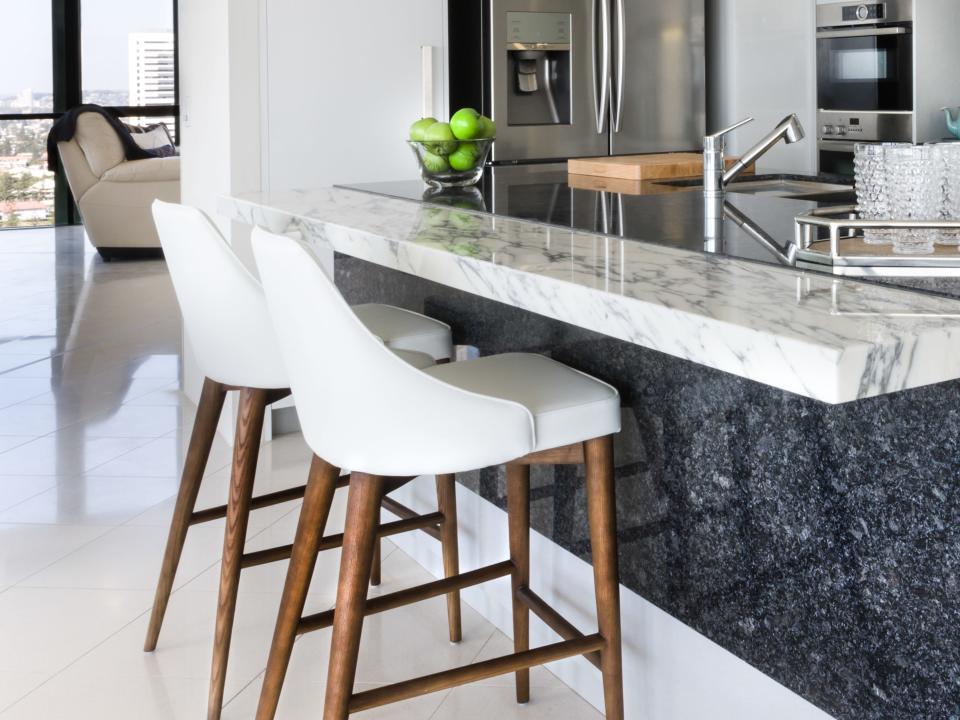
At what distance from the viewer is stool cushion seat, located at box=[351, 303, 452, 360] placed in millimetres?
2416

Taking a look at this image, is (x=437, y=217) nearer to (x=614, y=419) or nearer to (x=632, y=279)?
(x=614, y=419)

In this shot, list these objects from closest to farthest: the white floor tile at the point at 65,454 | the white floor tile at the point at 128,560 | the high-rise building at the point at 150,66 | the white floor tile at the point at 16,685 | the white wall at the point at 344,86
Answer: the white floor tile at the point at 16,685
the white floor tile at the point at 128,560
the white floor tile at the point at 65,454
the white wall at the point at 344,86
the high-rise building at the point at 150,66

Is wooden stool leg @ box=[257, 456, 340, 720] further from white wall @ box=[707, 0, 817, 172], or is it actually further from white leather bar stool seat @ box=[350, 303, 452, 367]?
white wall @ box=[707, 0, 817, 172]

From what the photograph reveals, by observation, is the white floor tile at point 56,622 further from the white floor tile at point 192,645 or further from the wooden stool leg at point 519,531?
the wooden stool leg at point 519,531

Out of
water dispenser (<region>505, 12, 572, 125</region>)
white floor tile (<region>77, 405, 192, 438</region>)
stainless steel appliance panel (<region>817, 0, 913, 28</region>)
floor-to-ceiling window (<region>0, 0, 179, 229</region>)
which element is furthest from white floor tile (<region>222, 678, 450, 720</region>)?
floor-to-ceiling window (<region>0, 0, 179, 229</region>)

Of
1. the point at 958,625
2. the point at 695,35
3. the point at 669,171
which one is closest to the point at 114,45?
the point at 695,35

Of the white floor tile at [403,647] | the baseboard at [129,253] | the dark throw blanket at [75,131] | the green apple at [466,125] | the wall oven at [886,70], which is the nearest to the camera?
the white floor tile at [403,647]

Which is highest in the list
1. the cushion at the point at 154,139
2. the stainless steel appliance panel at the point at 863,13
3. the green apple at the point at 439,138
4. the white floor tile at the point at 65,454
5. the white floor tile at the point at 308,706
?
the cushion at the point at 154,139

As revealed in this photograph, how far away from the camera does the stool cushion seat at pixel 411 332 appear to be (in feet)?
A: 7.93

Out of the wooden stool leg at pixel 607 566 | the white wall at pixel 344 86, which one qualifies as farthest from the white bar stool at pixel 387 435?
the white wall at pixel 344 86

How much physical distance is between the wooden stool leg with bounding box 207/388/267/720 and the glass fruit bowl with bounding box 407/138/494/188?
2.68 feet

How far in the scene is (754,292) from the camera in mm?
1366

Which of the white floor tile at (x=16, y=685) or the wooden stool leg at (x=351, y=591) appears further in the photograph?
the white floor tile at (x=16, y=685)

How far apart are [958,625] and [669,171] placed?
5.93 ft
